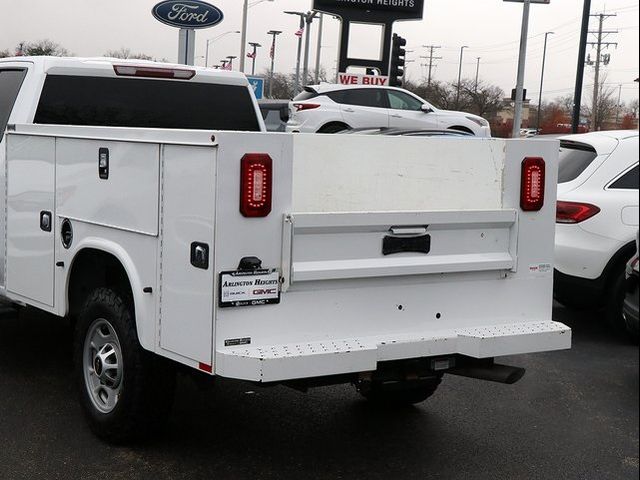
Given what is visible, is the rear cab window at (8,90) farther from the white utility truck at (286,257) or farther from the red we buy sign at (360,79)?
the red we buy sign at (360,79)

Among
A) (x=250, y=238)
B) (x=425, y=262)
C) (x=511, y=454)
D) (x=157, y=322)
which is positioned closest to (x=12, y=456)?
(x=157, y=322)

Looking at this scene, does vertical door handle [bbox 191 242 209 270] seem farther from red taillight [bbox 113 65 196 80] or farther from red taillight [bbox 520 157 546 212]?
red taillight [bbox 113 65 196 80]

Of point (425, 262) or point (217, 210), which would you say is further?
point (425, 262)

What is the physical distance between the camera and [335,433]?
5.04 meters

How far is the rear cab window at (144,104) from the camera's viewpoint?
5.95 m

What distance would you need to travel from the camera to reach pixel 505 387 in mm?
6090

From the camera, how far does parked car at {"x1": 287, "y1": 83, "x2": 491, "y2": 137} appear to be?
2125cm

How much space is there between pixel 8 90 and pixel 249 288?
11.0ft

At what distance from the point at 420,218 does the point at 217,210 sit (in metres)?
1.07

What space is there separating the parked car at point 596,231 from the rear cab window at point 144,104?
9.62 ft

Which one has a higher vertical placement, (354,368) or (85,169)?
(85,169)

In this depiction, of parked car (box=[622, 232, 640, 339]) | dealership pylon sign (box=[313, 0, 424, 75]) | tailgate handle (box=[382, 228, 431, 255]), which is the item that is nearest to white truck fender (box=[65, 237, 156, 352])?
tailgate handle (box=[382, 228, 431, 255])

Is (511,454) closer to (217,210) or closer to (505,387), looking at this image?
(505,387)

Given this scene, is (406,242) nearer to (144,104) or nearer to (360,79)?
(144,104)
